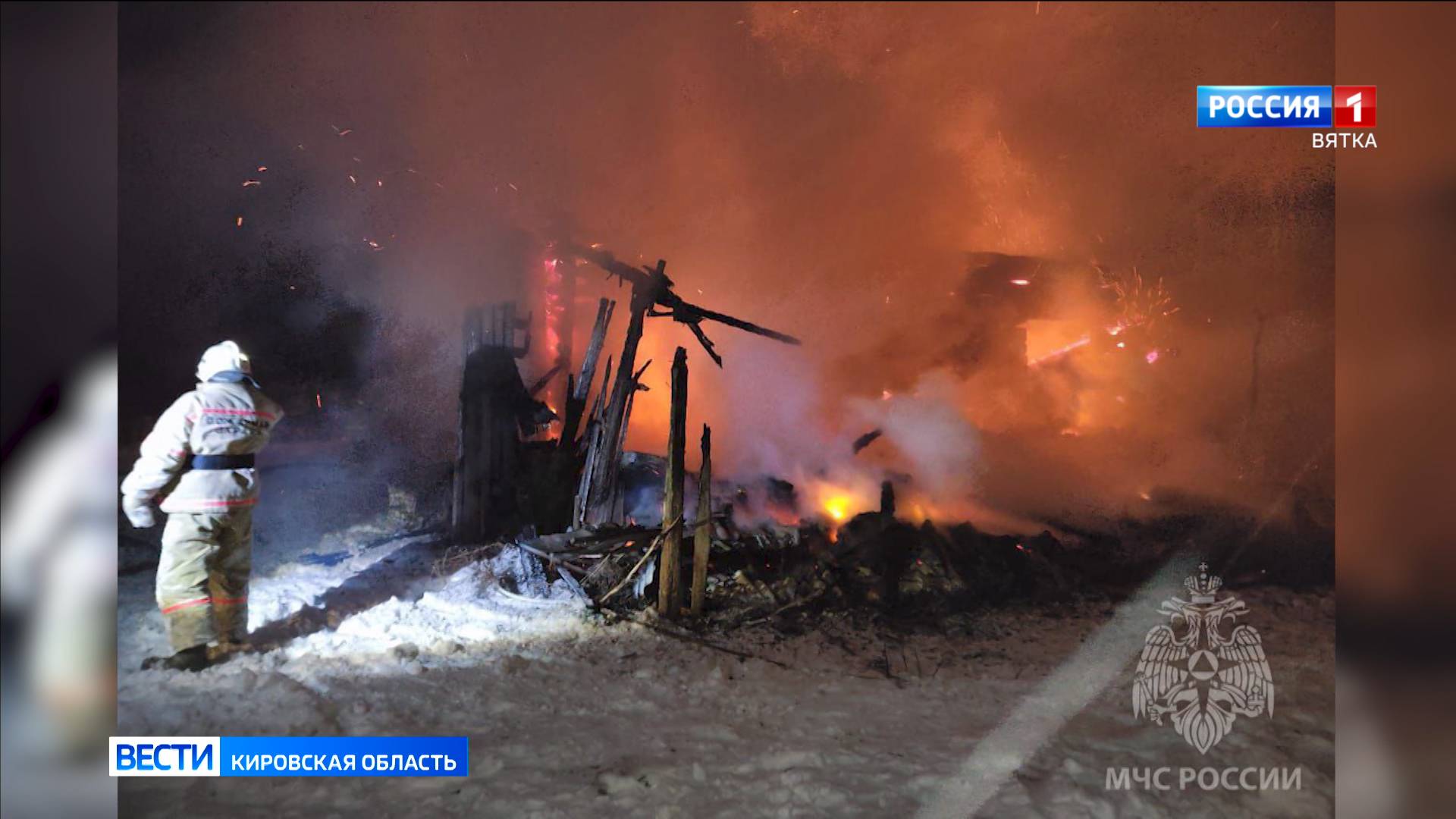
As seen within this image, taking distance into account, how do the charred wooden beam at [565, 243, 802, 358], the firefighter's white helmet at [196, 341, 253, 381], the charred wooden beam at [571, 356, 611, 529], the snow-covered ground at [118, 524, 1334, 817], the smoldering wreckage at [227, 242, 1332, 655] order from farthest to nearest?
the charred wooden beam at [571, 356, 611, 529] → the charred wooden beam at [565, 243, 802, 358] → the smoldering wreckage at [227, 242, 1332, 655] → the firefighter's white helmet at [196, 341, 253, 381] → the snow-covered ground at [118, 524, 1334, 817]

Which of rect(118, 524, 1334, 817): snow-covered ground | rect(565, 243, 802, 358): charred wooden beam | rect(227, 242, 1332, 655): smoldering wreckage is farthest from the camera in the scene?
rect(565, 243, 802, 358): charred wooden beam

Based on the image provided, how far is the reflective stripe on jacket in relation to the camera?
4422 millimetres

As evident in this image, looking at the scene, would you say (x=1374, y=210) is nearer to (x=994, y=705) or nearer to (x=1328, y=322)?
(x=1328, y=322)

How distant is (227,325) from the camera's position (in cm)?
625

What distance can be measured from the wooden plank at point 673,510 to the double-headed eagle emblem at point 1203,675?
3628 millimetres

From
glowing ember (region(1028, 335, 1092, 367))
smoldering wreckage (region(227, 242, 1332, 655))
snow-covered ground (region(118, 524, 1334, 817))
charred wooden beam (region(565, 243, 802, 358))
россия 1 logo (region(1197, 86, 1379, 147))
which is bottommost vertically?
snow-covered ground (region(118, 524, 1334, 817))

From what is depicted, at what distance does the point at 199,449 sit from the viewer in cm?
452

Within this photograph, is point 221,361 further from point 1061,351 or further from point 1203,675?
point 1061,351

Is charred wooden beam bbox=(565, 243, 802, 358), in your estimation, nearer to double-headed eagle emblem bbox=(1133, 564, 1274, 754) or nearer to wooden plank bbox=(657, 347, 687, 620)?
wooden plank bbox=(657, 347, 687, 620)

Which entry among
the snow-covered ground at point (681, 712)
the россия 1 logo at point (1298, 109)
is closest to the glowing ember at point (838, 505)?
the snow-covered ground at point (681, 712)

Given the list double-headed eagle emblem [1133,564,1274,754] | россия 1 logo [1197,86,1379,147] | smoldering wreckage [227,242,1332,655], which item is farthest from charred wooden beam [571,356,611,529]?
россия 1 logo [1197,86,1379,147]

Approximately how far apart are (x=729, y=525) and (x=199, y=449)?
14.9 ft

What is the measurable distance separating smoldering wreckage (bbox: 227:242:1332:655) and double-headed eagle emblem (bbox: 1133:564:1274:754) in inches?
29.3

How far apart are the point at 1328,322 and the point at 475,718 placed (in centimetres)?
930
